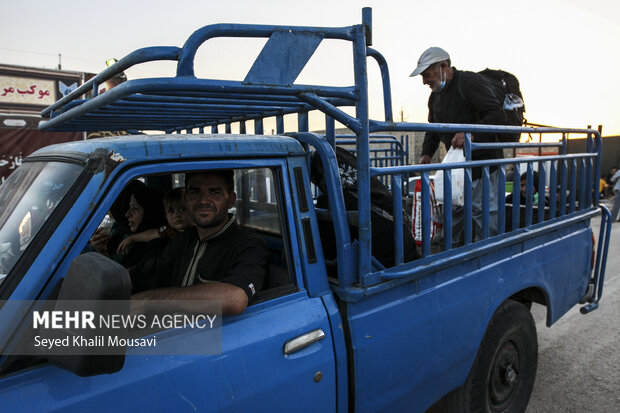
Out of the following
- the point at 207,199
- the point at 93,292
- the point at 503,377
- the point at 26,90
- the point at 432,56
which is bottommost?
the point at 503,377

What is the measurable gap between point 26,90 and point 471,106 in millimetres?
11921

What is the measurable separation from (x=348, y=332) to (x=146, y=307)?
81 centimetres

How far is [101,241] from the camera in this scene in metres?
2.72

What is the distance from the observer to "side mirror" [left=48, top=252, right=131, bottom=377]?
39.8 inches

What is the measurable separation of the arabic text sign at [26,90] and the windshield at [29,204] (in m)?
11.6

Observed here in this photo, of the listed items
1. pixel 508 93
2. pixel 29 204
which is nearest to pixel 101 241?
pixel 29 204

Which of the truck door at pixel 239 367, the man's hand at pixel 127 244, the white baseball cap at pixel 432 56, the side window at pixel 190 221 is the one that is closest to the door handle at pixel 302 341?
the truck door at pixel 239 367

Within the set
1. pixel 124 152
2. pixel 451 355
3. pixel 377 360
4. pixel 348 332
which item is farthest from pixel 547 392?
pixel 124 152

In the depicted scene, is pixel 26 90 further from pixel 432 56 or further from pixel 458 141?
pixel 458 141

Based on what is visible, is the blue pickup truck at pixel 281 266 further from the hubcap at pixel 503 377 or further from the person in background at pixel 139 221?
the person in background at pixel 139 221

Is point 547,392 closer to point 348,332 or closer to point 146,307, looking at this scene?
point 348,332

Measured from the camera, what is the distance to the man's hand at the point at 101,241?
2.67 metres

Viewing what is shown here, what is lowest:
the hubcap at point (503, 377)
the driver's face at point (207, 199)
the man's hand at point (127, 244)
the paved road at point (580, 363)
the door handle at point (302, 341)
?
the paved road at point (580, 363)

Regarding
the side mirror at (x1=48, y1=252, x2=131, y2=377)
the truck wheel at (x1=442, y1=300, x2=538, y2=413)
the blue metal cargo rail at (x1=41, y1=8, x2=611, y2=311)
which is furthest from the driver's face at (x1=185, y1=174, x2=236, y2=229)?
the truck wheel at (x1=442, y1=300, x2=538, y2=413)
